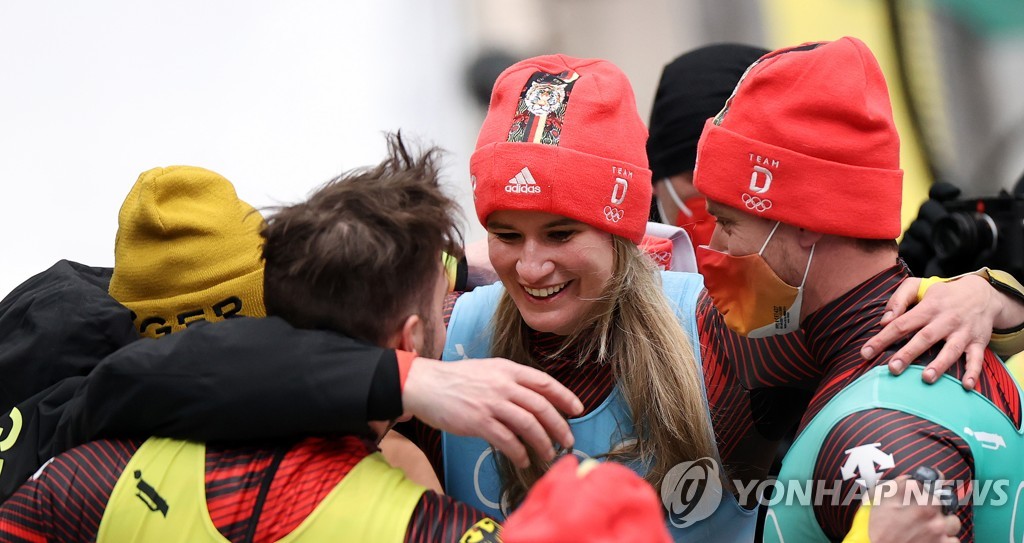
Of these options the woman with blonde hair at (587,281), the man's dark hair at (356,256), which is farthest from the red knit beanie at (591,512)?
the woman with blonde hair at (587,281)

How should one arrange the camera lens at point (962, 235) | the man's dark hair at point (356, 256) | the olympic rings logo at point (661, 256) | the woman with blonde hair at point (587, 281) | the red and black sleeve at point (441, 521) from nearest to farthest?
the red and black sleeve at point (441, 521), the man's dark hair at point (356, 256), the woman with blonde hair at point (587, 281), the olympic rings logo at point (661, 256), the camera lens at point (962, 235)

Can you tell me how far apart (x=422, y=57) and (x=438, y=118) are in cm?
26

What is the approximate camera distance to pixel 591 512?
0.87 m

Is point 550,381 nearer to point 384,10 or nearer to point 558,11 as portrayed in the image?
point 384,10

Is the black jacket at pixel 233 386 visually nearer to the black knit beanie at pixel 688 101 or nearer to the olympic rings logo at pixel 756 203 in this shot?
the olympic rings logo at pixel 756 203

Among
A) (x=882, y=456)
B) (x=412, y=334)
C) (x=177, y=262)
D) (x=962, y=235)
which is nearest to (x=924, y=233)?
(x=962, y=235)

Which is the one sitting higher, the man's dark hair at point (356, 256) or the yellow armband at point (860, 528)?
the man's dark hair at point (356, 256)

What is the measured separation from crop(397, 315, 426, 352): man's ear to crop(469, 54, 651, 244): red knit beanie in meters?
0.55

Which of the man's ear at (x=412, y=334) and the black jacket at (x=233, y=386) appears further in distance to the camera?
the man's ear at (x=412, y=334)

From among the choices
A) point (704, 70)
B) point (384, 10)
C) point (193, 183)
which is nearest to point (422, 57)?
point (384, 10)

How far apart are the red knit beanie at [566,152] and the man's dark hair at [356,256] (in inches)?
19.6

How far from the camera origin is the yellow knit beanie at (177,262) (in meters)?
1.84

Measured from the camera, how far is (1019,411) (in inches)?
66.9

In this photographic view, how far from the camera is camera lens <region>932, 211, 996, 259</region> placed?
11.0ft
